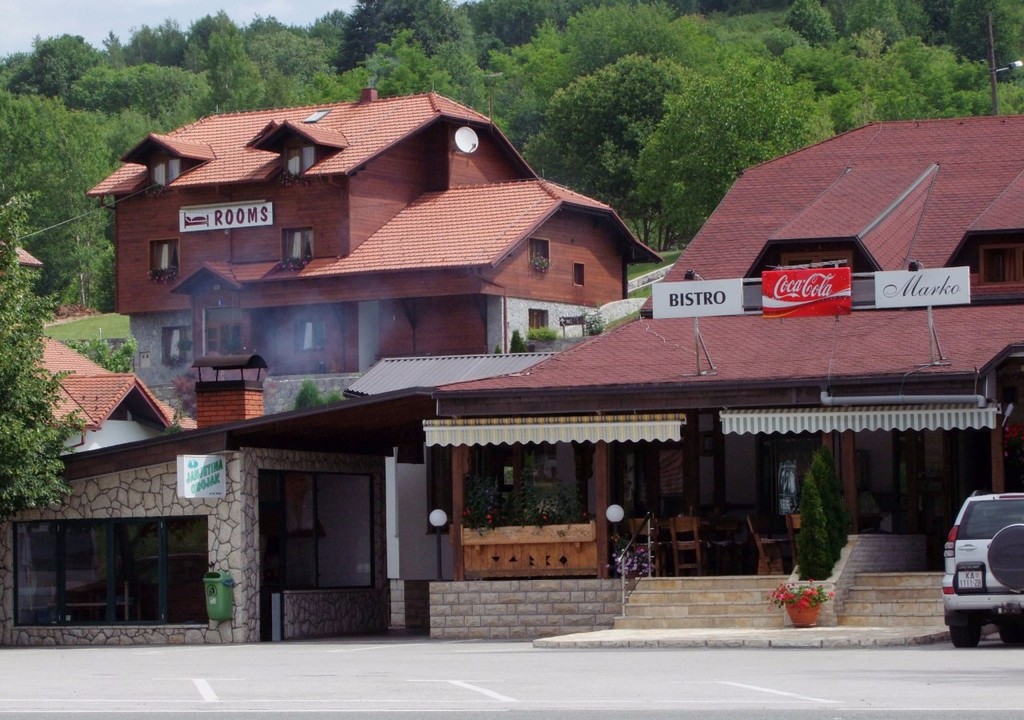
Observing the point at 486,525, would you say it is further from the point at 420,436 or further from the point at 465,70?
the point at 465,70

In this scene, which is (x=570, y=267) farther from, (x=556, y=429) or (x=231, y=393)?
(x=556, y=429)

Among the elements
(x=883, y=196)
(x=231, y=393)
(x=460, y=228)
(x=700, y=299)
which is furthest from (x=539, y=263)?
(x=700, y=299)

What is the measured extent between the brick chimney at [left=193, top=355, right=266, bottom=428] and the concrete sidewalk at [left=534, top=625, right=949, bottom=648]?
9.99 meters

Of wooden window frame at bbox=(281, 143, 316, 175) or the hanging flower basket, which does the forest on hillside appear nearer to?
wooden window frame at bbox=(281, 143, 316, 175)

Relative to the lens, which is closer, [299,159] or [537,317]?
[537,317]

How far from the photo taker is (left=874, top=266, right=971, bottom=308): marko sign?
2528 cm

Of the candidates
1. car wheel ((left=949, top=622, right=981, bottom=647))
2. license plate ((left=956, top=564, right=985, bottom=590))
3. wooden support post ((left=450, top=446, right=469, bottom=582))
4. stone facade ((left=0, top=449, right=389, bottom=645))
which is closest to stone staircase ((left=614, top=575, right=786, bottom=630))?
wooden support post ((left=450, top=446, right=469, bottom=582))

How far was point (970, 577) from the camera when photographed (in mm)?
18562

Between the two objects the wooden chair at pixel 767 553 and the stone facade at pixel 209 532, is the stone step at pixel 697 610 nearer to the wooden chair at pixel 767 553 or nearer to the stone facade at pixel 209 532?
the wooden chair at pixel 767 553

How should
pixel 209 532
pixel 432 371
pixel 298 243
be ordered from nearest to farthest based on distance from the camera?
pixel 209 532, pixel 432 371, pixel 298 243

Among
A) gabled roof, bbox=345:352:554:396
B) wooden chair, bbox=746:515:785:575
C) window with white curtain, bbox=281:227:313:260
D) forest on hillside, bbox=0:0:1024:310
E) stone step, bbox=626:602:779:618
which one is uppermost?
forest on hillside, bbox=0:0:1024:310

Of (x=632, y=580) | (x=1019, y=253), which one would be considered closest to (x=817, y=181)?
(x=1019, y=253)

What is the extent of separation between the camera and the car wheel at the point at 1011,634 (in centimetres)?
1977

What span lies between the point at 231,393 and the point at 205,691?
16089 mm
